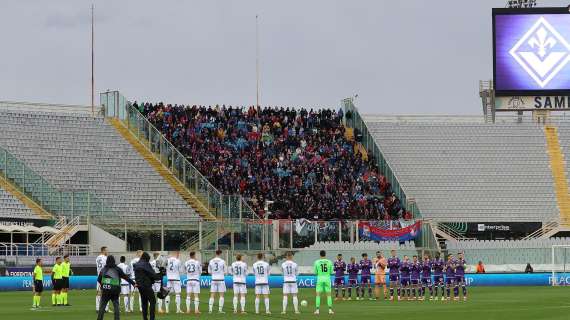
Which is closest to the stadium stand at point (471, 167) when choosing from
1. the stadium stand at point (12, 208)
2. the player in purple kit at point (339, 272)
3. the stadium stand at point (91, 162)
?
the stadium stand at point (91, 162)

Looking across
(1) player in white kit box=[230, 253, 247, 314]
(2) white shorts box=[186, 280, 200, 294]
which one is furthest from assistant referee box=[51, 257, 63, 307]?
(1) player in white kit box=[230, 253, 247, 314]

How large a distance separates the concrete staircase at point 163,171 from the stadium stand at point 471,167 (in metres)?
15.9

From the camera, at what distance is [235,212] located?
70375mm

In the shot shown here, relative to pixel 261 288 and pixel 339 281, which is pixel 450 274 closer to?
pixel 339 281

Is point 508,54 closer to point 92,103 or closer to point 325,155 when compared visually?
point 325,155

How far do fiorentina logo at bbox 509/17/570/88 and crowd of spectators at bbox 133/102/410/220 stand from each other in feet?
43.9

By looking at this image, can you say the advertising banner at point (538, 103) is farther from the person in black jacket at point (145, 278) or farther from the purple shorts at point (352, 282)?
the person in black jacket at point (145, 278)

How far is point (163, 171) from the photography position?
253 feet

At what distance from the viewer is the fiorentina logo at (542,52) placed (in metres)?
86.4

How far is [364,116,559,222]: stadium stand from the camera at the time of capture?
81.7 metres

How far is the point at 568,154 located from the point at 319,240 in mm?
26122

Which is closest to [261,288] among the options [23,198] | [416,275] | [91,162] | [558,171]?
[416,275]

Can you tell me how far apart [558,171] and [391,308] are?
4300 cm

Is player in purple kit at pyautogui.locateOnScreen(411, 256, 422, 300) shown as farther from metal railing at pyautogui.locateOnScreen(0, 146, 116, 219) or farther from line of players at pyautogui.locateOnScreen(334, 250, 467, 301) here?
metal railing at pyautogui.locateOnScreen(0, 146, 116, 219)
